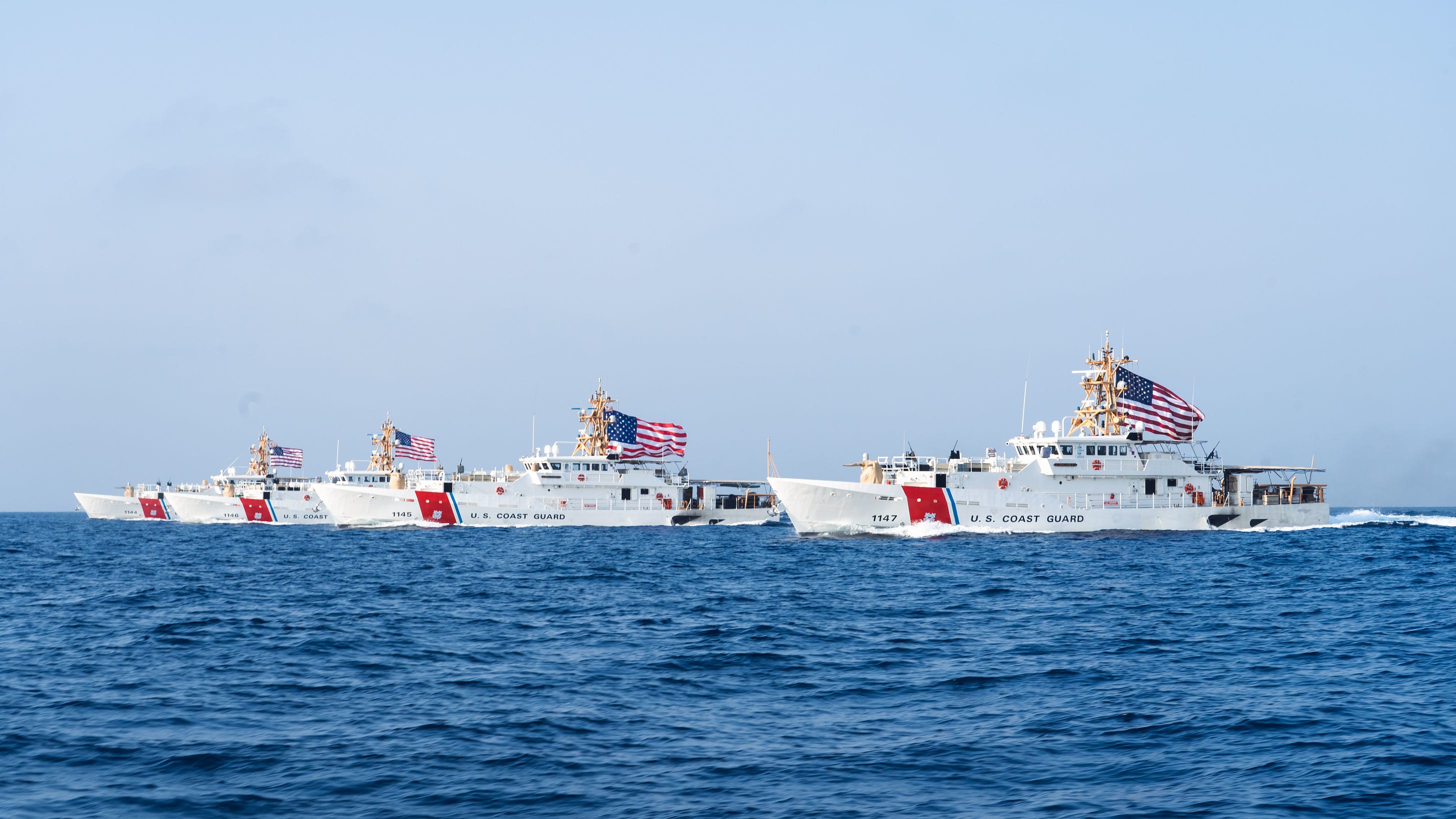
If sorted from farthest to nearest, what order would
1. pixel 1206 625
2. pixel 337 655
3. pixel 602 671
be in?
pixel 1206 625 < pixel 337 655 < pixel 602 671

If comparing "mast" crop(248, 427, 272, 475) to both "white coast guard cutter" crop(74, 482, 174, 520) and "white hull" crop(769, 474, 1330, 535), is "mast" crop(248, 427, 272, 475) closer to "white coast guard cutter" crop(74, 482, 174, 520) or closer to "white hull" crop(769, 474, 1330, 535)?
"white coast guard cutter" crop(74, 482, 174, 520)

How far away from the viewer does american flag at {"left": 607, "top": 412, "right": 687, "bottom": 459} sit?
6594 cm

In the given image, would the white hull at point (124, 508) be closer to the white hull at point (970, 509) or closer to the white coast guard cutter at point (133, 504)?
the white coast guard cutter at point (133, 504)

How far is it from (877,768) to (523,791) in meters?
3.64

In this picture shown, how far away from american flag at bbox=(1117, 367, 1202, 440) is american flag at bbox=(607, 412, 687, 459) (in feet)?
88.3

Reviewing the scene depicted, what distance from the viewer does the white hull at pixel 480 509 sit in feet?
213

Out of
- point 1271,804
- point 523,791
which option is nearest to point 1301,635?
point 1271,804

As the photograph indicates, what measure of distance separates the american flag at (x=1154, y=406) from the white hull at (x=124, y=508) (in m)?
Answer: 82.6

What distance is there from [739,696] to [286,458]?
8497 cm

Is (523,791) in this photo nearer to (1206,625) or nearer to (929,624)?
(929,624)

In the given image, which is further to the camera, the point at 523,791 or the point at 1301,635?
the point at 1301,635

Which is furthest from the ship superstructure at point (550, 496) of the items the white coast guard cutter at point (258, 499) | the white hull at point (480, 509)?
the white coast guard cutter at point (258, 499)

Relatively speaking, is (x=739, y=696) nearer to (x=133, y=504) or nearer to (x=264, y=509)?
(x=264, y=509)

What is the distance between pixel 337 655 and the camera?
18406mm
